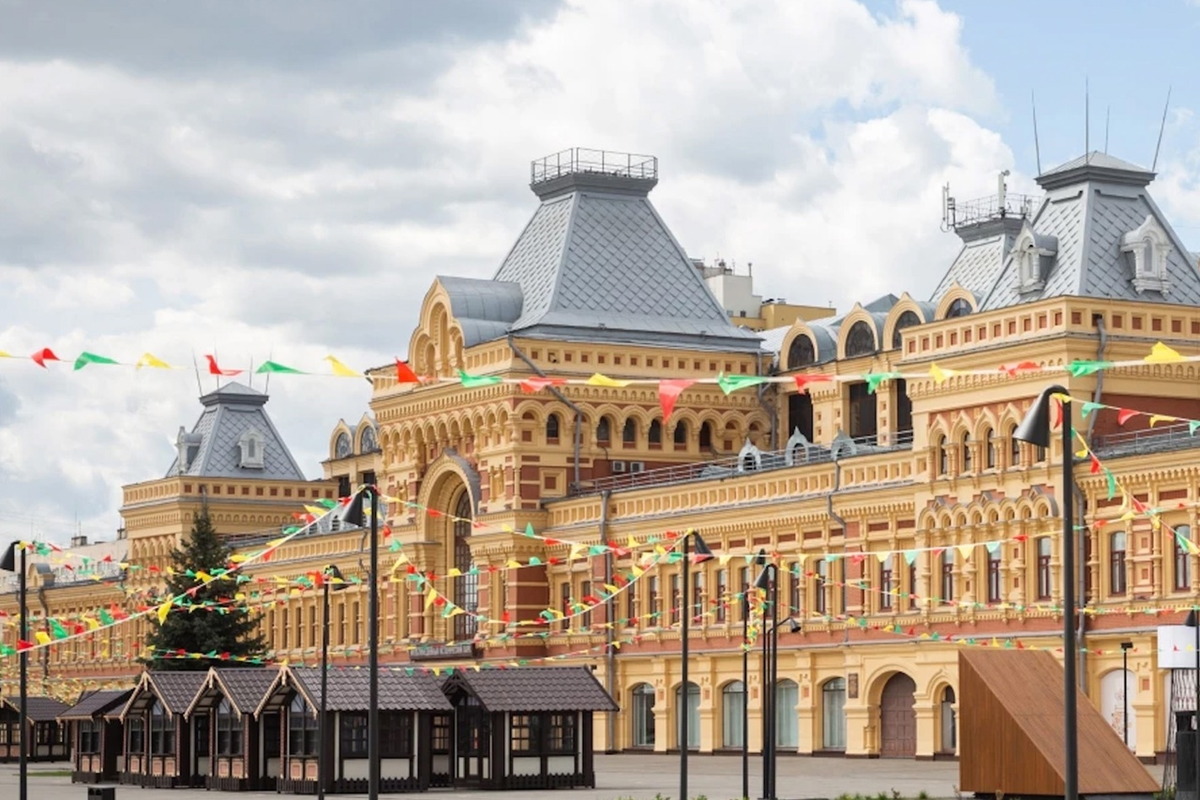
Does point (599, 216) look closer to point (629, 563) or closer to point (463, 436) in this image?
point (463, 436)

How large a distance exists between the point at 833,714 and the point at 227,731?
762 inches

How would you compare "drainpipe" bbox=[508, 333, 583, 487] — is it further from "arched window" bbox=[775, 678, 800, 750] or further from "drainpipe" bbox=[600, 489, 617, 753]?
"arched window" bbox=[775, 678, 800, 750]

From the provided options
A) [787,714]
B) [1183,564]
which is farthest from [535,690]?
[787,714]

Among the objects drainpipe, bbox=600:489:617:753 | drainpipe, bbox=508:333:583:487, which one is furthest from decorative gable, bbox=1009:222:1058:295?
drainpipe, bbox=508:333:583:487

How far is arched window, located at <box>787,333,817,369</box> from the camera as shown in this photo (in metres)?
77.9

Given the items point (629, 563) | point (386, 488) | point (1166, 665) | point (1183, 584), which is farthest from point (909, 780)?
point (386, 488)

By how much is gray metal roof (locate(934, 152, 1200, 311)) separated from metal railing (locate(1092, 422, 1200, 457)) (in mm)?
3429

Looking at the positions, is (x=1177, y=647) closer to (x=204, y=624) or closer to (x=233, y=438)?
(x=204, y=624)

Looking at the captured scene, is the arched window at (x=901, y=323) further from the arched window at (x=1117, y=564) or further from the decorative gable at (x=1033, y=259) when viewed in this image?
the arched window at (x=1117, y=564)

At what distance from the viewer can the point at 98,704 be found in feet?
200

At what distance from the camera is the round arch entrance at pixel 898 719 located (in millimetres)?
63219

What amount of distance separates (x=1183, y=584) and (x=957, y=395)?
28.4ft

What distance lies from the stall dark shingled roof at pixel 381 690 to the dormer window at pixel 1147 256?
2030cm

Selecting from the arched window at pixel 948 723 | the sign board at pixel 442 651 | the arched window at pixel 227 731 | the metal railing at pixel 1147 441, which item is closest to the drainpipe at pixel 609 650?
the sign board at pixel 442 651
